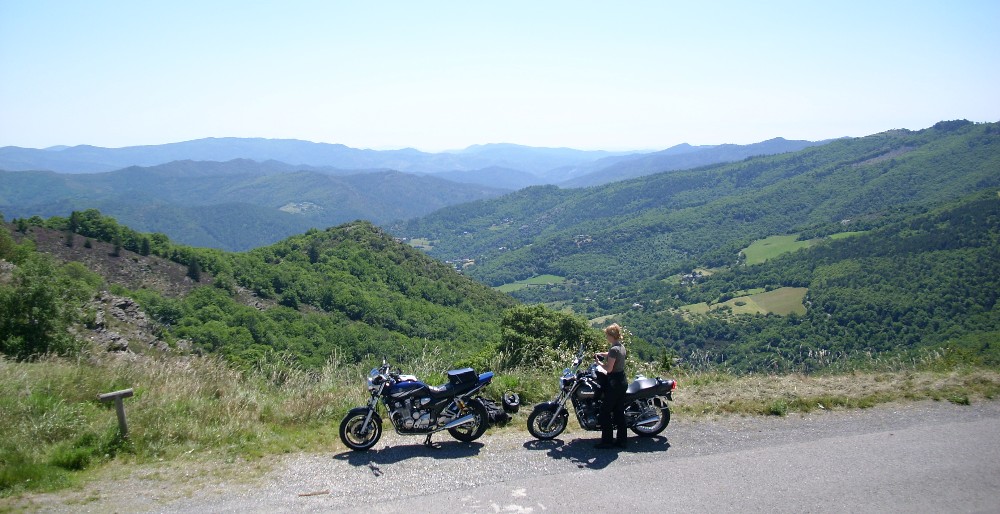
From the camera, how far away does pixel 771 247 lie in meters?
125

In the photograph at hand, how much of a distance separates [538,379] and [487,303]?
49183 mm

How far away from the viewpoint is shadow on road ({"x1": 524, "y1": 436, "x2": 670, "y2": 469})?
5756mm

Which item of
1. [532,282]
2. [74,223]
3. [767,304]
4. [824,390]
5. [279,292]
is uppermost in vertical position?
[74,223]

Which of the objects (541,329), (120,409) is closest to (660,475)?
(120,409)

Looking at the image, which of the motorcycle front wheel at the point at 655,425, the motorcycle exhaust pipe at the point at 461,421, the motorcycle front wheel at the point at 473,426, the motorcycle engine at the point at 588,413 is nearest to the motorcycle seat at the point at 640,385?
the motorcycle front wheel at the point at 655,425

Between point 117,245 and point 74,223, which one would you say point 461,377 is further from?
point 74,223

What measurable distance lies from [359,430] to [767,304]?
8349 cm

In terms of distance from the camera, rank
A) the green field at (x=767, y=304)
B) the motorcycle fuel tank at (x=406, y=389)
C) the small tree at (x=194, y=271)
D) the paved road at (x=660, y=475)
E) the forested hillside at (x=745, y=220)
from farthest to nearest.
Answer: the forested hillside at (x=745, y=220)
the green field at (x=767, y=304)
the small tree at (x=194, y=271)
the motorcycle fuel tank at (x=406, y=389)
the paved road at (x=660, y=475)

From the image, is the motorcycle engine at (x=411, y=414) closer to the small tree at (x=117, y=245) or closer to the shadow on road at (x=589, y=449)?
the shadow on road at (x=589, y=449)

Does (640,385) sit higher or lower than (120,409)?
Answer: lower

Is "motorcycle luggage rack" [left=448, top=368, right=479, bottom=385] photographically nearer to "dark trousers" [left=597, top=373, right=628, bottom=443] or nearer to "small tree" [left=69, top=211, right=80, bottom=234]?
"dark trousers" [left=597, top=373, right=628, bottom=443]

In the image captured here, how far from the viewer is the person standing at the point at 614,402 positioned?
6137 mm

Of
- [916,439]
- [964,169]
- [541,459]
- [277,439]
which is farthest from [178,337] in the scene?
[964,169]

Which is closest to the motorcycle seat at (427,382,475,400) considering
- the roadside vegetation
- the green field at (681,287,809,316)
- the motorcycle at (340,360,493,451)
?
the motorcycle at (340,360,493,451)
